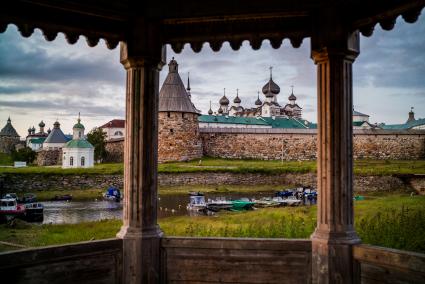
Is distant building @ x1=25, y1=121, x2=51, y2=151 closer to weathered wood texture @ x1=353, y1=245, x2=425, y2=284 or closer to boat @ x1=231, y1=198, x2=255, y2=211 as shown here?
boat @ x1=231, y1=198, x2=255, y2=211

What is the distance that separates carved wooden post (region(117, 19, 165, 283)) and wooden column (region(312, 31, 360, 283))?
1451 mm

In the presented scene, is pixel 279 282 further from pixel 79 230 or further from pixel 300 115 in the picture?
pixel 300 115

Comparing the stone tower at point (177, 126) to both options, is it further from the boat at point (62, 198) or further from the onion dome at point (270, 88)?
the onion dome at point (270, 88)

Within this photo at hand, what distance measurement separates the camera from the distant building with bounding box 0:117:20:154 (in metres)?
64.4

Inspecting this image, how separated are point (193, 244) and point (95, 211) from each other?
56.0 ft

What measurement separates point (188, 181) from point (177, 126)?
7.50 meters

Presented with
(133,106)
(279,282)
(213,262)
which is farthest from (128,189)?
(279,282)

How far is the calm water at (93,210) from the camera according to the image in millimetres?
17859

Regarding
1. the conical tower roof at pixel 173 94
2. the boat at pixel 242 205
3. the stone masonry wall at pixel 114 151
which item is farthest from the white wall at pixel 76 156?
the boat at pixel 242 205

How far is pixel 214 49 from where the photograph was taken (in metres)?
4.21

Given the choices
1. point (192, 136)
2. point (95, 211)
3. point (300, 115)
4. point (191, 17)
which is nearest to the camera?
point (191, 17)

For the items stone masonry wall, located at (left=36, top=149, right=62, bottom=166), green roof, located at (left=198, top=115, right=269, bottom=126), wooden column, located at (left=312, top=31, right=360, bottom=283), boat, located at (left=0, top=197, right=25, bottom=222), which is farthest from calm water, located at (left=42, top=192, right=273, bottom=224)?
green roof, located at (left=198, top=115, right=269, bottom=126)

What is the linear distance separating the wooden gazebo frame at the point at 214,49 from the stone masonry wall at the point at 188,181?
2568 centimetres

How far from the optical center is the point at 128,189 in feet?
13.1
